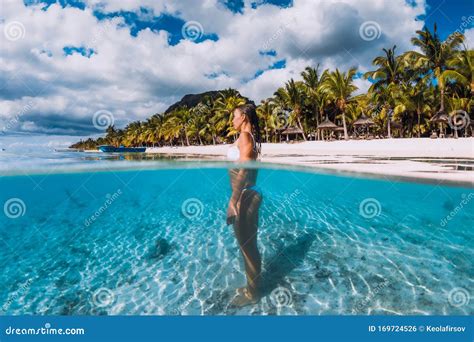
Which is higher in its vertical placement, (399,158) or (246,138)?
(399,158)

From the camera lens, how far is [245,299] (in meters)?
3.97

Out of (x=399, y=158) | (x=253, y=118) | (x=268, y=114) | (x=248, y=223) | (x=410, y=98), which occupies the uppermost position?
(x=268, y=114)

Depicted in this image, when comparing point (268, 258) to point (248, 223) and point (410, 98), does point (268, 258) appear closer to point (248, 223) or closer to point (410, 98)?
point (248, 223)

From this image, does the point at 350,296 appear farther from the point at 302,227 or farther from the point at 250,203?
the point at 302,227

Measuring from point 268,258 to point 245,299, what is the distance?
1641 mm

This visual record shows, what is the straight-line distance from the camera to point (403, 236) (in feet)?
21.7

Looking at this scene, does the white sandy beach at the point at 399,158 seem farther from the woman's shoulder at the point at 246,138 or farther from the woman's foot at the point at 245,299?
the woman's shoulder at the point at 246,138

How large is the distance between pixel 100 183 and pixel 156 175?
6094 millimetres

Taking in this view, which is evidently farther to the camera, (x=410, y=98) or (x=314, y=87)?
(x=314, y=87)

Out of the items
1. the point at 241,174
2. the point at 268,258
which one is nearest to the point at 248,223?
the point at 241,174

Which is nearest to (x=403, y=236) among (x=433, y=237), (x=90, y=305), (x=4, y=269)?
(x=433, y=237)

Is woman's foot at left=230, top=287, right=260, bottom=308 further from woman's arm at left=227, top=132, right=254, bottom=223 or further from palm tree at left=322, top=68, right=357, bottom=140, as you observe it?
palm tree at left=322, top=68, right=357, bottom=140

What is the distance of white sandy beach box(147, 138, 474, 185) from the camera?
11.5 m

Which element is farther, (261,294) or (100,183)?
(100,183)
